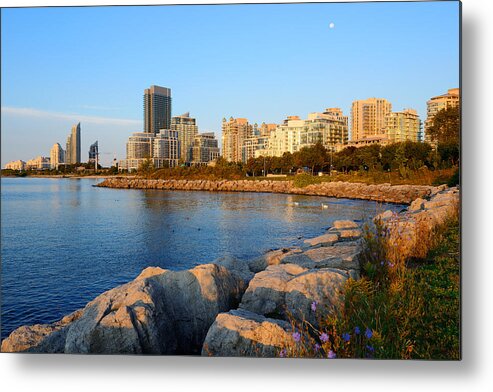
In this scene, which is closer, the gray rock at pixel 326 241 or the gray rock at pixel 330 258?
the gray rock at pixel 330 258

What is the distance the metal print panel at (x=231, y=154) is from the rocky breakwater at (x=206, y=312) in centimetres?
1

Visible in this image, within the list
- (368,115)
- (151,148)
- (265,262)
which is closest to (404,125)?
(368,115)

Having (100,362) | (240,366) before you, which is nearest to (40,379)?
(100,362)

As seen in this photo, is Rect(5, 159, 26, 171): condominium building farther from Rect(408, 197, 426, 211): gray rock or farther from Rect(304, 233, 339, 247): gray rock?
Rect(408, 197, 426, 211): gray rock

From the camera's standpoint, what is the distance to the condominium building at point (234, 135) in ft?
17.9

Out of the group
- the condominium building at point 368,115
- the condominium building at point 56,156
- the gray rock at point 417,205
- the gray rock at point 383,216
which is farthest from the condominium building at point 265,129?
the condominium building at point 56,156

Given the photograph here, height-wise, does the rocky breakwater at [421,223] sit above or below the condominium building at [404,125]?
below

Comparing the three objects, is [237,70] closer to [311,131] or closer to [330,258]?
[311,131]

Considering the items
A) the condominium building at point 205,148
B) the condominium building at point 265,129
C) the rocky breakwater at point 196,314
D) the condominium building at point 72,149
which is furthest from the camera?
the condominium building at point 205,148

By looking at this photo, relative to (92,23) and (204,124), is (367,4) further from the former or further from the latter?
(92,23)

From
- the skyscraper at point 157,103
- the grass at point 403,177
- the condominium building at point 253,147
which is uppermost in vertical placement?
the skyscraper at point 157,103

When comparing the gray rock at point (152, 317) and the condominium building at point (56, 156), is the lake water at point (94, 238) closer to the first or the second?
the condominium building at point (56, 156)

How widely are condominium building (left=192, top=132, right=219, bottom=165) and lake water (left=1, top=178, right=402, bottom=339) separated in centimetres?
144

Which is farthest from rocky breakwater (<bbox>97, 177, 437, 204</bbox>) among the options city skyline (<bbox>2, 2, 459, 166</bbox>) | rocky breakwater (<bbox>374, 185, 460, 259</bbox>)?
city skyline (<bbox>2, 2, 459, 166</bbox>)
